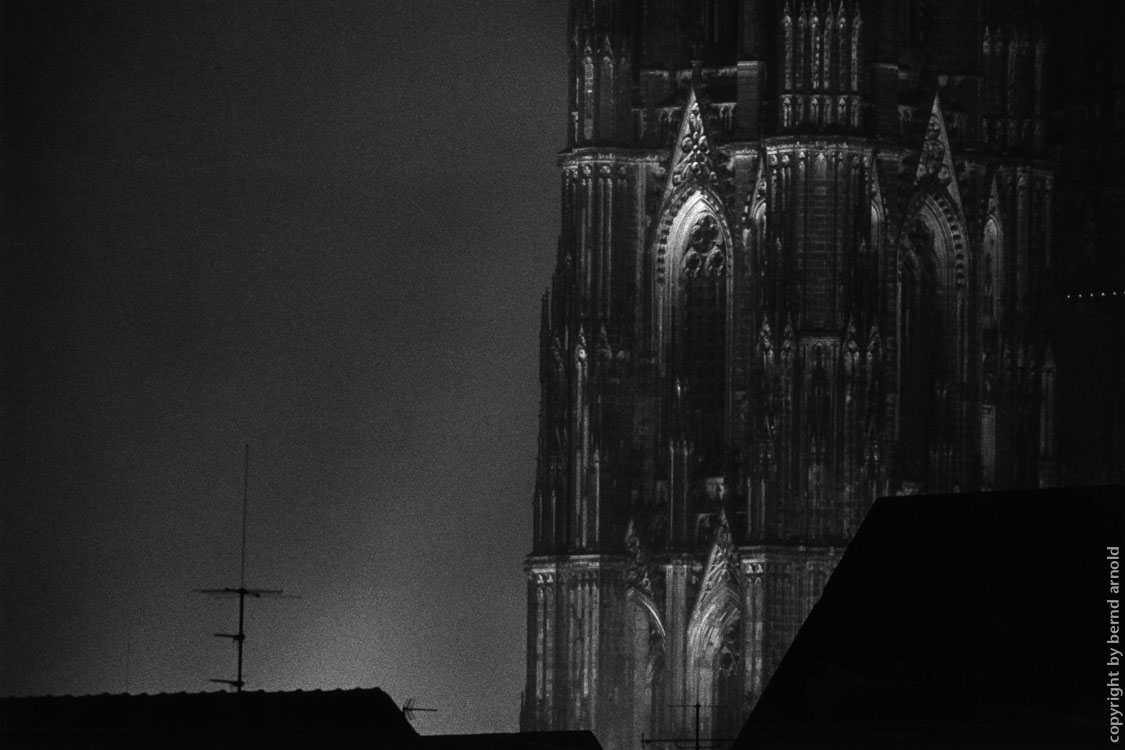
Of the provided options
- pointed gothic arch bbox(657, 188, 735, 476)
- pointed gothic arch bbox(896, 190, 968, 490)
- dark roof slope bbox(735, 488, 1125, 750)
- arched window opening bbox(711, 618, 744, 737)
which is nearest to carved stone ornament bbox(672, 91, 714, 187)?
pointed gothic arch bbox(657, 188, 735, 476)

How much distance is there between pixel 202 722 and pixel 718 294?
1694 inches

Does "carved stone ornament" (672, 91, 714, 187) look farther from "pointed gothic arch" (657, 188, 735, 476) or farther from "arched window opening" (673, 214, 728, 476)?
"arched window opening" (673, 214, 728, 476)

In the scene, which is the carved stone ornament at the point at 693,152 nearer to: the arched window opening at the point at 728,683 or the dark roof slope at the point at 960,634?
the arched window opening at the point at 728,683

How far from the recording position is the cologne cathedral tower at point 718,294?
12569 cm

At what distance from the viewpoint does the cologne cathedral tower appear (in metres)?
126

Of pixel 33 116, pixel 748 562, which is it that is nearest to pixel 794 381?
pixel 748 562

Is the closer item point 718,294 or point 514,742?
point 514,742

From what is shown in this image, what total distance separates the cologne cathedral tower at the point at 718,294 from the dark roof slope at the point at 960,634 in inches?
1501

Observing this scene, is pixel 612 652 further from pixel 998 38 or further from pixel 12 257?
pixel 12 257

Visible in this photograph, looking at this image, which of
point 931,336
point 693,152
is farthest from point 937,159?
point 693,152

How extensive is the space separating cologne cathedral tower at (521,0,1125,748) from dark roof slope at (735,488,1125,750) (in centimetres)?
3812

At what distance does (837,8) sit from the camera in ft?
402

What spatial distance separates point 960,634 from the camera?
8375cm

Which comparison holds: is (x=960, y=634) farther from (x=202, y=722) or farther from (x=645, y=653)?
(x=645, y=653)
